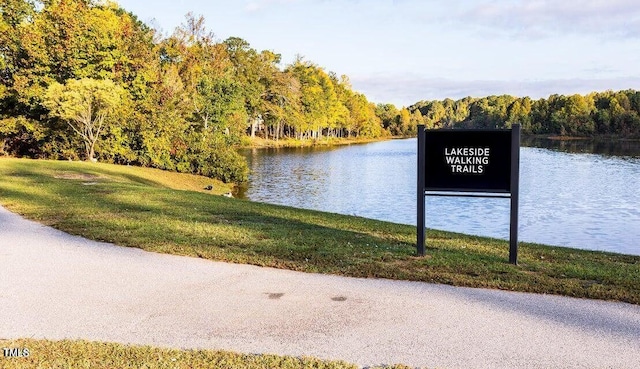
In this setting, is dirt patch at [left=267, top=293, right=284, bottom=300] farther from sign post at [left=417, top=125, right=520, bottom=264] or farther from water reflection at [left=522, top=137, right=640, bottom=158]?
water reflection at [left=522, top=137, right=640, bottom=158]

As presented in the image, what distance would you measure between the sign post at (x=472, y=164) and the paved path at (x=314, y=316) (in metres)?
1.86

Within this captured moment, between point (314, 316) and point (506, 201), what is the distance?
19620 mm

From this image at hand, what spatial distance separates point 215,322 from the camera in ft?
17.5

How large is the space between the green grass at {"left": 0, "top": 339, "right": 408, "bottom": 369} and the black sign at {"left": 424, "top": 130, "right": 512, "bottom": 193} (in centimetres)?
422

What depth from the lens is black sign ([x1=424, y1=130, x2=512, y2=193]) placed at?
7.74 m

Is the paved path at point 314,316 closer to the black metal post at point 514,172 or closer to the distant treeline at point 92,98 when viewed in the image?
the black metal post at point 514,172

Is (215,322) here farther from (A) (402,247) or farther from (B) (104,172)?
(B) (104,172)

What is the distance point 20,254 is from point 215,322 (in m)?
4.57

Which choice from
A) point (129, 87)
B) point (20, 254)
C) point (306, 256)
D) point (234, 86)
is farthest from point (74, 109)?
point (306, 256)

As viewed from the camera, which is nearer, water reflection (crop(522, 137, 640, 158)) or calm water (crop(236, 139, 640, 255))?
calm water (crop(236, 139, 640, 255))

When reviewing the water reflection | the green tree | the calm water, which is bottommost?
the calm water

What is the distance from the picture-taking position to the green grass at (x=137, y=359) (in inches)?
166

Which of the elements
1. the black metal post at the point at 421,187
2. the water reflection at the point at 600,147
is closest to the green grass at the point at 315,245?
the black metal post at the point at 421,187

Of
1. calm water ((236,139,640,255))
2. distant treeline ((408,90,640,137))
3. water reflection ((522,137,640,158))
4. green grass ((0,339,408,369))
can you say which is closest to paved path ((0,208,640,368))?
green grass ((0,339,408,369))
